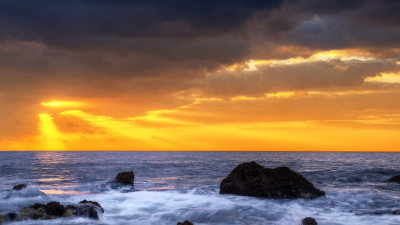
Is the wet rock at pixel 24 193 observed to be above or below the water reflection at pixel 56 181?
above

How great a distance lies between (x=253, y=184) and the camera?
61.1ft

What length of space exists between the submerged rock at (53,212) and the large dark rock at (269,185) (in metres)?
8.66

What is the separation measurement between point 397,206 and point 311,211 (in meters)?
5.41

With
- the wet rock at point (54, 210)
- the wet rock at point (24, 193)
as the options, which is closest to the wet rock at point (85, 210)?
the wet rock at point (54, 210)

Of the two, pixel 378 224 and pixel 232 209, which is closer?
pixel 378 224

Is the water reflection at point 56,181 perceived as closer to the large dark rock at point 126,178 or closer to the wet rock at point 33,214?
the large dark rock at point 126,178

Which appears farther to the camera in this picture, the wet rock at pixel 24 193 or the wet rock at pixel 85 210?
the wet rock at pixel 24 193

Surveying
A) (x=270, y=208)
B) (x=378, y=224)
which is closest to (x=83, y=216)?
(x=270, y=208)

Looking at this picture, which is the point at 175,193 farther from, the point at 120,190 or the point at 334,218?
the point at 334,218

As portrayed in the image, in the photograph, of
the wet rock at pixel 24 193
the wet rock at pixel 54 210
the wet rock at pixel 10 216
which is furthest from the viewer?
the wet rock at pixel 24 193

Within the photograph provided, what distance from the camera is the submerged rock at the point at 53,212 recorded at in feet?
39.1

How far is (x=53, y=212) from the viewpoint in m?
12.3

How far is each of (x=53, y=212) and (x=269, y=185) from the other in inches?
441

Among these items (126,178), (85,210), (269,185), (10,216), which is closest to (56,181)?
(126,178)
